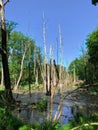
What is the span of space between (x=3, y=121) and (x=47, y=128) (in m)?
1.62

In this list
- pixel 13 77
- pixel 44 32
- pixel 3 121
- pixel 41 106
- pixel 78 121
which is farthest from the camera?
pixel 13 77

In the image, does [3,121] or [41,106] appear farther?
[41,106]

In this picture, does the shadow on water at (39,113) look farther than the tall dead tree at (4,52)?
No

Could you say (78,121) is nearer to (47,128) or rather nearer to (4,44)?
(47,128)

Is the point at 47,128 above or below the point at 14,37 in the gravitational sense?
below

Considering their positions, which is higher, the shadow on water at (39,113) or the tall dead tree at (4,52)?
the tall dead tree at (4,52)

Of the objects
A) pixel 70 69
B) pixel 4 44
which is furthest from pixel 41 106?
pixel 70 69

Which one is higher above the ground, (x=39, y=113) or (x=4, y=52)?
(x=4, y=52)

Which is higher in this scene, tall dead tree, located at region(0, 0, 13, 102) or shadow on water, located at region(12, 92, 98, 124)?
tall dead tree, located at region(0, 0, 13, 102)

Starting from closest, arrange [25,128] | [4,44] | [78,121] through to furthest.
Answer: [25,128]
[78,121]
[4,44]

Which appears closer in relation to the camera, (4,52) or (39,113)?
(39,113)

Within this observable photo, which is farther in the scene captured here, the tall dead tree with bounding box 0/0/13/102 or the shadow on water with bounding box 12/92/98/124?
the tall dead tree with bounding box 0/0/13/102

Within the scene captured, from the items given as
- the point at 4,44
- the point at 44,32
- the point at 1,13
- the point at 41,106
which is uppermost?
the point at 44,32

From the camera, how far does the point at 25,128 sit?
561cm
